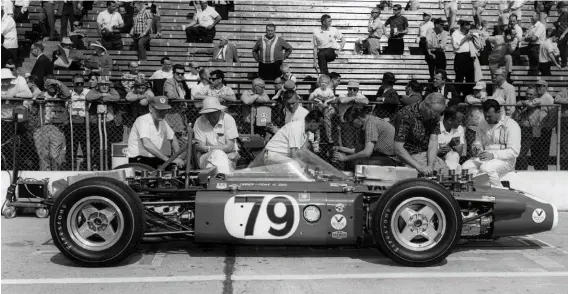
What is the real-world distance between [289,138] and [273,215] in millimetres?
2116

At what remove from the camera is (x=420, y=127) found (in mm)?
8758

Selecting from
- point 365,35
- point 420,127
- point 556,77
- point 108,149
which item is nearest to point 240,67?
point 365,35

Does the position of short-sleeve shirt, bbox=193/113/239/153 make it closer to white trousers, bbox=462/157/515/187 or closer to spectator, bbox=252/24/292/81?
white trousers, bbox=462/157/515/187

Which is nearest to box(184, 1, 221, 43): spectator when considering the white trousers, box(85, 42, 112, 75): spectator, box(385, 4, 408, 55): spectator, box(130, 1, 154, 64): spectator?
box(130, 1, 154, 64): spectator

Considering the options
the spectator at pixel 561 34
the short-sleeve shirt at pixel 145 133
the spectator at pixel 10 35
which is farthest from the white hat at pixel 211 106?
the spectator at pixel 561 34

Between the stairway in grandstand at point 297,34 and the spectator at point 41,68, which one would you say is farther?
the stairway in grandstand at point 297,34

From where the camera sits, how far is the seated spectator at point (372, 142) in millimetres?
9892

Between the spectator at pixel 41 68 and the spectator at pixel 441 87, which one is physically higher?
the spectator at pixel 41 68

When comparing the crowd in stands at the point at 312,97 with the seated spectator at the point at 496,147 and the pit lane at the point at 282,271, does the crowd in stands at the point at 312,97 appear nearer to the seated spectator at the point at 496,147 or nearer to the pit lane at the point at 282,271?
the seated spectator at the point at 496,147

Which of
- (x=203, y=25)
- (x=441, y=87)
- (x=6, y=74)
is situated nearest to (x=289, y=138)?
(x=441, y=87)

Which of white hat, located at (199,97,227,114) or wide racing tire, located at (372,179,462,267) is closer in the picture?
wide racing tire, located at (372,179,462,267)

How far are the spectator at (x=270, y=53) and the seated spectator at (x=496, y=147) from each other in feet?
18.4

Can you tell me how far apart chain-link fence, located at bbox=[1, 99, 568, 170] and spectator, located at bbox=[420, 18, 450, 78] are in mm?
4421

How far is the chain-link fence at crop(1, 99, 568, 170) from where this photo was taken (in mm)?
11875
